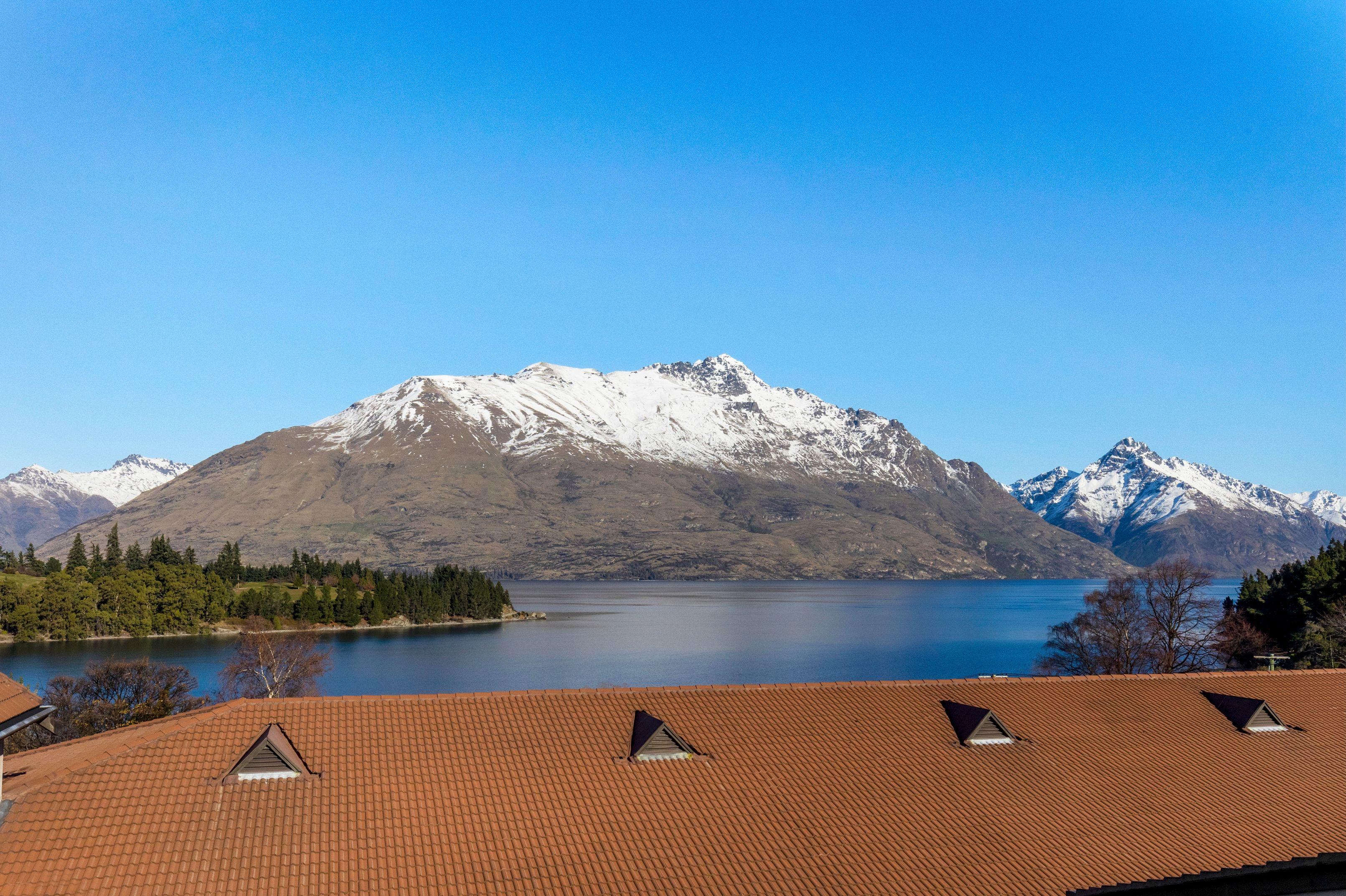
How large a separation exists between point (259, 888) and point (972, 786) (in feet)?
53.1

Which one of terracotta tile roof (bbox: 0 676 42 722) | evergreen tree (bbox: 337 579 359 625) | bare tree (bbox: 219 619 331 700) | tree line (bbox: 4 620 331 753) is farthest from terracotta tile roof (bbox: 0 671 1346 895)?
evergreen tree (bbox: 337 579 359 625)

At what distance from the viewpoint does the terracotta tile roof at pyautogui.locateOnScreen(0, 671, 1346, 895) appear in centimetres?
1855

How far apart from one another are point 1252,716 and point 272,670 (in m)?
75.4

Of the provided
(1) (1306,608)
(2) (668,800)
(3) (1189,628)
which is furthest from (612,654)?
(2) (668,800)

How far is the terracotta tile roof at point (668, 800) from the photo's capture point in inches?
730

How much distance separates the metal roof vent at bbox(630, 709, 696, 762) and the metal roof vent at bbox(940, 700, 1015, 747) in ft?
25.4

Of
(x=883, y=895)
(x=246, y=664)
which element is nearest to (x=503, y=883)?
(x=883, y=895)

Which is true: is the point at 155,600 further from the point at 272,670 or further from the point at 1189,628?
the point at 1189,628

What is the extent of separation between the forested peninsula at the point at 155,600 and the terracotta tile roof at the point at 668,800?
141m

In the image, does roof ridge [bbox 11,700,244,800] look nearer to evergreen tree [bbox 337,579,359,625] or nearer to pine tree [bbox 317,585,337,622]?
pine tree [bbox 317,585,337,622]

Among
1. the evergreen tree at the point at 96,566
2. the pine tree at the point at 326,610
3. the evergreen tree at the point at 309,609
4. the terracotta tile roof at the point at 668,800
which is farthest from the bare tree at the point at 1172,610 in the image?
the evergreen tree at the point at 96,566

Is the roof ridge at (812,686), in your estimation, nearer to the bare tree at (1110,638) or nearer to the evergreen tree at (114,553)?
the bare tree at (1110,638)

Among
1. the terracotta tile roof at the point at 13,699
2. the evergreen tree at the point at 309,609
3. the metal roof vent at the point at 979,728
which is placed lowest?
the evergreen tree at the point at 309,609

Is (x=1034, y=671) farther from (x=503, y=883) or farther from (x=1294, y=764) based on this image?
(x=503, y=883)
